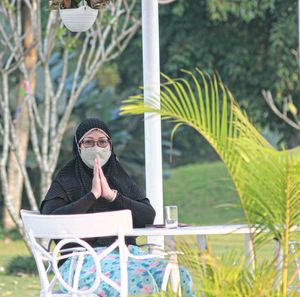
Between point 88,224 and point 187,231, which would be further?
point 187,231

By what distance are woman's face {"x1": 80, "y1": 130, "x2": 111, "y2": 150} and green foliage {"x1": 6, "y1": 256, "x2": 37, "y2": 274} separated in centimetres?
485

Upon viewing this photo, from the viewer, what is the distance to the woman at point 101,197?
5.19 metres

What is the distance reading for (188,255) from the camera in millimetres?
3795

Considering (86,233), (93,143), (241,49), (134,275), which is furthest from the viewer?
(241,49)

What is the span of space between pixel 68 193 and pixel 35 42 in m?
5.70

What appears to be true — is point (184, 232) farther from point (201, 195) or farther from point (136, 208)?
point (201, 195)

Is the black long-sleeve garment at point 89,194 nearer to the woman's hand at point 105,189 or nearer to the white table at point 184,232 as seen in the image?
the woman's hand at point 105,189

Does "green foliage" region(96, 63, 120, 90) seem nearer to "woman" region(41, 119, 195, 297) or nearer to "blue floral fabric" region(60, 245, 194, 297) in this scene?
"woman" region(41, 119, 195, 297)

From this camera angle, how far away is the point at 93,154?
5617 mm

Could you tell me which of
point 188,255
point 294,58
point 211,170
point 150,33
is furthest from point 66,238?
point 211,170

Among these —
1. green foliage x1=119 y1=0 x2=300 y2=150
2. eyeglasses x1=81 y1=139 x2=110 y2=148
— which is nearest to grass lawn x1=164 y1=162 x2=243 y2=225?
green foliage x1=119 y1=0 x2=300 y2=150

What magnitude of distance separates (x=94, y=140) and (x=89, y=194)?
37cm

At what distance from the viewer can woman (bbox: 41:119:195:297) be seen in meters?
5.19

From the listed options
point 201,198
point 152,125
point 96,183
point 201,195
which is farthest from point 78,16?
point 201,195
